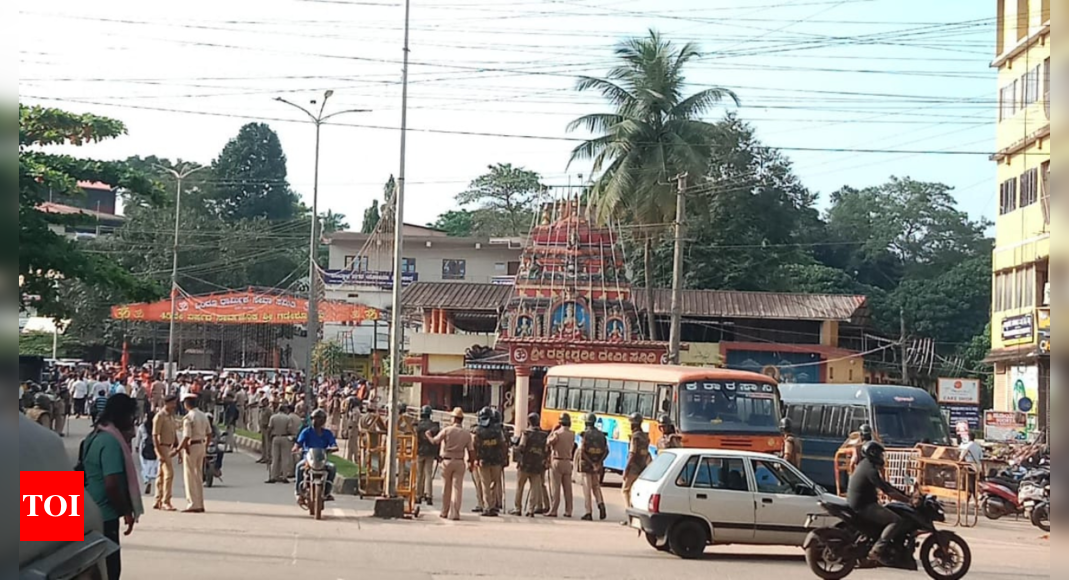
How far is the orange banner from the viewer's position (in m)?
45.4

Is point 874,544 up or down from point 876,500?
down

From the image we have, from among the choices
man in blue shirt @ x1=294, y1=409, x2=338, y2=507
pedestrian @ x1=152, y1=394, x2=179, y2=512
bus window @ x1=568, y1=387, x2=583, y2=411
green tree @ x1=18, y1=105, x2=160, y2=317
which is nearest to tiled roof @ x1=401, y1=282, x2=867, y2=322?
bus window @ x1=568, y1=387, x2=583, y2=411

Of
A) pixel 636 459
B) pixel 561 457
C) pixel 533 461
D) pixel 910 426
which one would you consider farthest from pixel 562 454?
pixel 910 426

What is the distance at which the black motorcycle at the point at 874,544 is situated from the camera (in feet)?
46.5

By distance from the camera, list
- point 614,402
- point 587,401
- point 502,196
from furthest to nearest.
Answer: point 502,196 < point 587,401 < point 614,402

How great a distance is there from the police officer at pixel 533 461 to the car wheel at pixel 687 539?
544cm

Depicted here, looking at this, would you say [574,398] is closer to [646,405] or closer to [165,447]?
[646,405]

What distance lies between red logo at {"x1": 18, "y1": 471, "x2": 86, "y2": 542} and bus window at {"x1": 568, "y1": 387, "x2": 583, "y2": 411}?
26.9 m

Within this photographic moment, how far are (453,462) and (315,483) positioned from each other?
7.82 feet

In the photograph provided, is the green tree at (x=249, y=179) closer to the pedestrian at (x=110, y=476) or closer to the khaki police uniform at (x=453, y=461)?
the khaki police uniform at (x=453, y=461)

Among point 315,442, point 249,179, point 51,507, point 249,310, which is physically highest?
point 249,179

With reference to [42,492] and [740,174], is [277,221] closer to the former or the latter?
[740,174]

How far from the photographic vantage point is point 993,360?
38031 mm

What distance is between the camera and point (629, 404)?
29.0 metres
